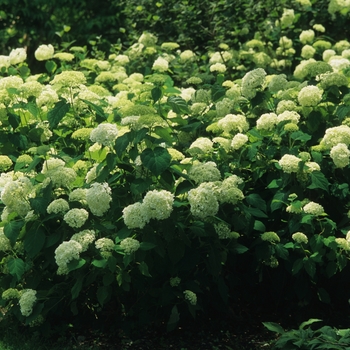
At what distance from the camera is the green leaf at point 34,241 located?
13.9 ft

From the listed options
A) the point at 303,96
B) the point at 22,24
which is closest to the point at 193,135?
the point at 303,96

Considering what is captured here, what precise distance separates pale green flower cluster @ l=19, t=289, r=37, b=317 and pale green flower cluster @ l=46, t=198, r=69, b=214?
1.65ft

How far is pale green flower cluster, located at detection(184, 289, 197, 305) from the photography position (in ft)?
14.2

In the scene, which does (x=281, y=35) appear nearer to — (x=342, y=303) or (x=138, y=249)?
(x=342, y=303)

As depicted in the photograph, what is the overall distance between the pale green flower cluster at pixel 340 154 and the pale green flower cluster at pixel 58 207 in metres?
1.59

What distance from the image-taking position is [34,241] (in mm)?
4270

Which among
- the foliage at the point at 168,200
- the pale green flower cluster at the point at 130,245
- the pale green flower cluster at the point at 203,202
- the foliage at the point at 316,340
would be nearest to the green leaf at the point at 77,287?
the foliage at the point at 168,200

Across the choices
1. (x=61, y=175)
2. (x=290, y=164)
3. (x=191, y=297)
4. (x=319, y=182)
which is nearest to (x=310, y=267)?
(x=319, y=182)

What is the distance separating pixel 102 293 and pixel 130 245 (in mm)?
413

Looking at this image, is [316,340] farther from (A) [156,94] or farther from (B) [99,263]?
(A) [156,94]

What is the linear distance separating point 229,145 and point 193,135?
0.53 meters

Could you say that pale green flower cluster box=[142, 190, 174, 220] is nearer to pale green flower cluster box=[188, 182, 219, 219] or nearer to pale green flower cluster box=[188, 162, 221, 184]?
pale green flower cluster box=[188, 182, 219, 219]

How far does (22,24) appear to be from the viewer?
1245 cm

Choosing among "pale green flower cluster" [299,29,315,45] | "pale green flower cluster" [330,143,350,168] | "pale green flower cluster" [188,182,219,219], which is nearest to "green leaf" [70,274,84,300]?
"pale green flower cluster" [188,182,219,219]
